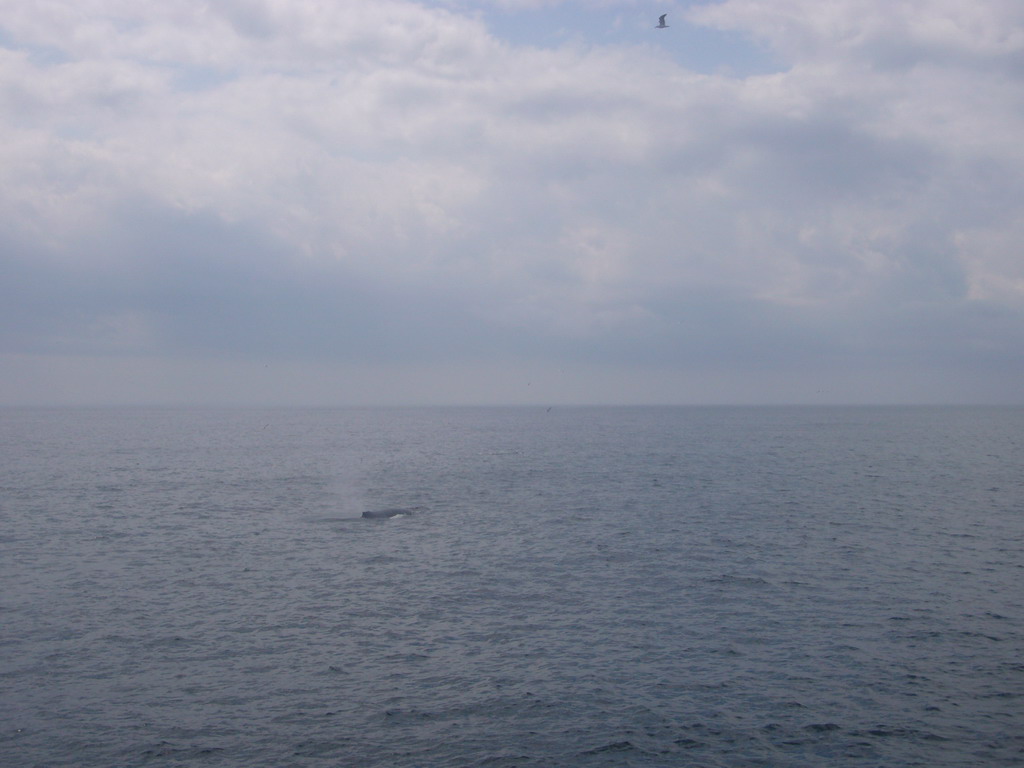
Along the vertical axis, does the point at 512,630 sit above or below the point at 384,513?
below

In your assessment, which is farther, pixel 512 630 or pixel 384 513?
pixel 384 513

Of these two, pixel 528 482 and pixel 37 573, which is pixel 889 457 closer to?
pixel 528 482

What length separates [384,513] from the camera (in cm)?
6481

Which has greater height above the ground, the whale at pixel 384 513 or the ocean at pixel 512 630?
the whale at pixel 384 513

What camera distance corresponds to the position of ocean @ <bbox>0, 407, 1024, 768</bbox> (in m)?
24.8

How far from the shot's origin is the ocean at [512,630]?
24.8 m

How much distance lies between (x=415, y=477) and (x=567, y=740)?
236 feet

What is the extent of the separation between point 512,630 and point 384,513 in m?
31.5

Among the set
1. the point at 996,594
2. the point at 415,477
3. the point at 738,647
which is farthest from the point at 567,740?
the point at 415,477

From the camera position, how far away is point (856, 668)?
30516mm

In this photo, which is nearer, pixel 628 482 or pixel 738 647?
pixel 738 647

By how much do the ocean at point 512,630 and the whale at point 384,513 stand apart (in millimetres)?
1065

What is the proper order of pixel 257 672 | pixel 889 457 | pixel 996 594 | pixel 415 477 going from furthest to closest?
1. pixel 889 457
2. pixel 415 477
3. pixel 996 594
4. pixel 257 672

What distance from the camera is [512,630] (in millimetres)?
35062
